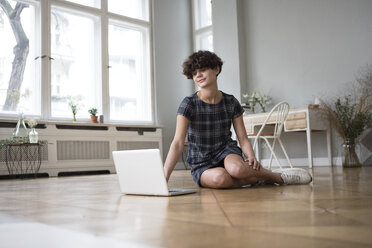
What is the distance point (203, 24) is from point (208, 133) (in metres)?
5.60

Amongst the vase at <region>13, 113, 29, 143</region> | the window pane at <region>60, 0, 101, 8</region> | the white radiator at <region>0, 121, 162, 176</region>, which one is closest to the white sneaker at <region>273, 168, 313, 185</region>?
the vase at <region>13, 113, 29, 143</region>

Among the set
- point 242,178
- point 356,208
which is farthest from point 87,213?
point 242,178

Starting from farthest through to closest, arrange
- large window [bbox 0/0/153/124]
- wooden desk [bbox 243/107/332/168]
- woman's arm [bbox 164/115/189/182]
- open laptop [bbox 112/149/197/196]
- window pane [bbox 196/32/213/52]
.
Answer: window pane [bbox 196/32/213/52] → large window [bbox 0/0/153/124] → wooden desk [bbox 243/107/332/168] → woman's arm [bbox 164/115/189/182] → open laptop [bbox 112/149/197/196]

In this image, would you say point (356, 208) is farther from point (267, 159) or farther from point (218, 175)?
point (267, 159)

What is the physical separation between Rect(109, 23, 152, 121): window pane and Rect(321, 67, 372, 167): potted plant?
10.4 ft

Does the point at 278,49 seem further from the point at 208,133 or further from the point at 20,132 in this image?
the point at 208,133

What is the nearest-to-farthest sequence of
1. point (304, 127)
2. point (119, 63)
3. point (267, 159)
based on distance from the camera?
point (304, 127)
point (267, 159)
point (119, 63)

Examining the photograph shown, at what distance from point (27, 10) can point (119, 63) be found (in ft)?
5.41

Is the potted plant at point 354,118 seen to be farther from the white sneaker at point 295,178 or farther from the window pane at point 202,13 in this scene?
the window pane at point 202,13

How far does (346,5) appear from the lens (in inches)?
206

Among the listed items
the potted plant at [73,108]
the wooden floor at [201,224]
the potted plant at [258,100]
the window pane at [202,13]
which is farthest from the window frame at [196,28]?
the wooden floor at [201,224]

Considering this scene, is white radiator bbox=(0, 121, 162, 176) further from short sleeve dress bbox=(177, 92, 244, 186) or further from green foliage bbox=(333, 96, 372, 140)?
short sleeve dress bbox=(177, 92, 244, 186)

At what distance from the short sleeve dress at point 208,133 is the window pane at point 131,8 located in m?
4.96

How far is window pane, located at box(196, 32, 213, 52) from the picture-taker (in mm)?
7300
